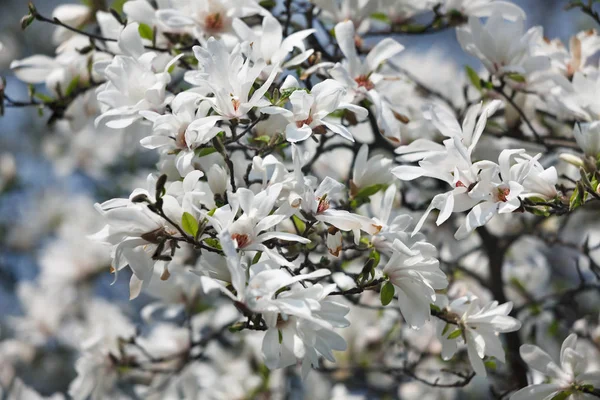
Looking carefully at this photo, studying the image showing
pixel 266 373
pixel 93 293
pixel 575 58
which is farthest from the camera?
pixel 93 293

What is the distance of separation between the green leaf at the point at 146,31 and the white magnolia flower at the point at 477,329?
0.75m

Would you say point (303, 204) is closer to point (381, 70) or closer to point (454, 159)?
point (454, 159)

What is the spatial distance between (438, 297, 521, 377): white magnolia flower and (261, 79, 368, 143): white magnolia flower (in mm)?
352

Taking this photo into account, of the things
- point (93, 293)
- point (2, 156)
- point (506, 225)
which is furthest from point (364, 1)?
point (2, 156)

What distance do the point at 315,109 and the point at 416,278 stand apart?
11.4 inches

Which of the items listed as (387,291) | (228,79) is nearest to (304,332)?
(387,291)

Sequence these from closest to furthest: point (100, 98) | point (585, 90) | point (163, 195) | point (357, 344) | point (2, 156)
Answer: point (163, 195)
point (100, 98)
point (585, 90)
point (357, 344)
point (2, 156)

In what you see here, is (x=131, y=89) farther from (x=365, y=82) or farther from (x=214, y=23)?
(x=365, y=82)

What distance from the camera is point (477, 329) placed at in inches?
41.6

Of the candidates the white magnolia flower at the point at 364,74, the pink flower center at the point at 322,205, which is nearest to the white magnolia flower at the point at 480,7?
the white magnolia flower at the point at 364,74

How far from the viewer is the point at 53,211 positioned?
3383mm

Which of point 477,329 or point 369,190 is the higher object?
point 369,190

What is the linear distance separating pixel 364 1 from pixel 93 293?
1897mm

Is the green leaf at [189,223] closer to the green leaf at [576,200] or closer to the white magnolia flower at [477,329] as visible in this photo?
the white magnolia flower at [477,329]
